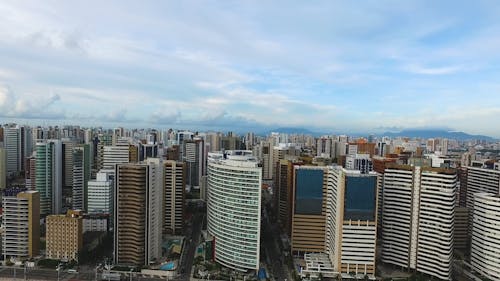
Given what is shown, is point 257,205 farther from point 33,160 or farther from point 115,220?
point 33,160

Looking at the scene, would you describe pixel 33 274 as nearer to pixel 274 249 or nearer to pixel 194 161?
pixel 274 249

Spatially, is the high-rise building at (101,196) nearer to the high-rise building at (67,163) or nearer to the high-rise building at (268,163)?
the high-rise building at (67,163)

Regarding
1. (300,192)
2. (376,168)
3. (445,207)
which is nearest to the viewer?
(445,207)

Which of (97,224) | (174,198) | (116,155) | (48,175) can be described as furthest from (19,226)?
(116,155)

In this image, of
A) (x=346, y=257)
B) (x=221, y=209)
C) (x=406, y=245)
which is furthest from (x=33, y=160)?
(x=406, y=245)

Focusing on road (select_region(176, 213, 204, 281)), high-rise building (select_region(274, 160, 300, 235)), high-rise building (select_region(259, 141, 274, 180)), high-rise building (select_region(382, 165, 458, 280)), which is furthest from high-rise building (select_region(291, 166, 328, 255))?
high-rise building (select_region(259, 141, 274, 180))

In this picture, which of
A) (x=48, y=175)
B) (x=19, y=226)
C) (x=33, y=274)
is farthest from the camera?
(x=48, y=175)

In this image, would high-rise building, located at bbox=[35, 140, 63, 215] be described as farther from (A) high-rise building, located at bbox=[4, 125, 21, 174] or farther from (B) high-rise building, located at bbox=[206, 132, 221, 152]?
(B) high-rise building, located at bbox=[206, 132, 221, 152]
